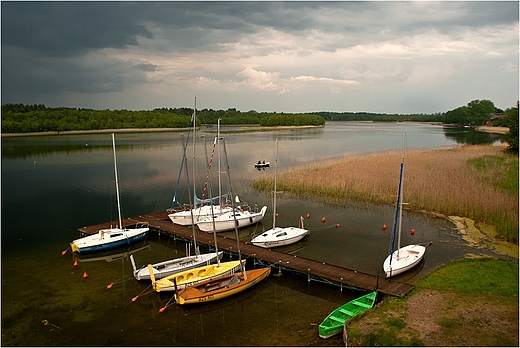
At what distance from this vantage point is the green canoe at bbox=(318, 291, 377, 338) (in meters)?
15.2

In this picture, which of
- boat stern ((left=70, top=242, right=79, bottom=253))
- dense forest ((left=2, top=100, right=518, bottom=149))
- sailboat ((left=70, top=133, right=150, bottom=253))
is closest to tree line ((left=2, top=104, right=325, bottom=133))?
dense forest ((left=2, top=100, right=518, bottom=149))

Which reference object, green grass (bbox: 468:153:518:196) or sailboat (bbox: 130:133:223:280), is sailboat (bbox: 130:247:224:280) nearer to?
sailboat (bbox: 130:133:223:280)

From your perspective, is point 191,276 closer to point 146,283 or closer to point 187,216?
point 146,283

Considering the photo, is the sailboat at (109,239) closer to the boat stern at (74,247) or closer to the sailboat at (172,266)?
the boat stern at (74,247)

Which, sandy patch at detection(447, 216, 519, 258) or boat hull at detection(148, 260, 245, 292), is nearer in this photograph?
boat hull at detection(148, 260, 245, 292)

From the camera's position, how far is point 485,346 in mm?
13461

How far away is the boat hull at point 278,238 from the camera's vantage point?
980 inches

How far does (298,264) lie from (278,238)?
12.9 feet

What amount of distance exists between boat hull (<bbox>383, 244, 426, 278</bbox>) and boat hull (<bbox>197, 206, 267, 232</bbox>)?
37.1ft

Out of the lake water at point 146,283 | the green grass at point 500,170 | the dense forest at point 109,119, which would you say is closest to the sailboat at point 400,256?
the lake water at point 146,283

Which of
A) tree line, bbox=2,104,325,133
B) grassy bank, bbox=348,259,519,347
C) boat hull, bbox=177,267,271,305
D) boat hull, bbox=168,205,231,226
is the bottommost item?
boat hull, bbox=177,267,271,305

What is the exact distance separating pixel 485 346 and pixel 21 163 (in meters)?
63.0

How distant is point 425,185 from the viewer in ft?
119

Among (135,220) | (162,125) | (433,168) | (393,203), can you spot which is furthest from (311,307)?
(162,125)
